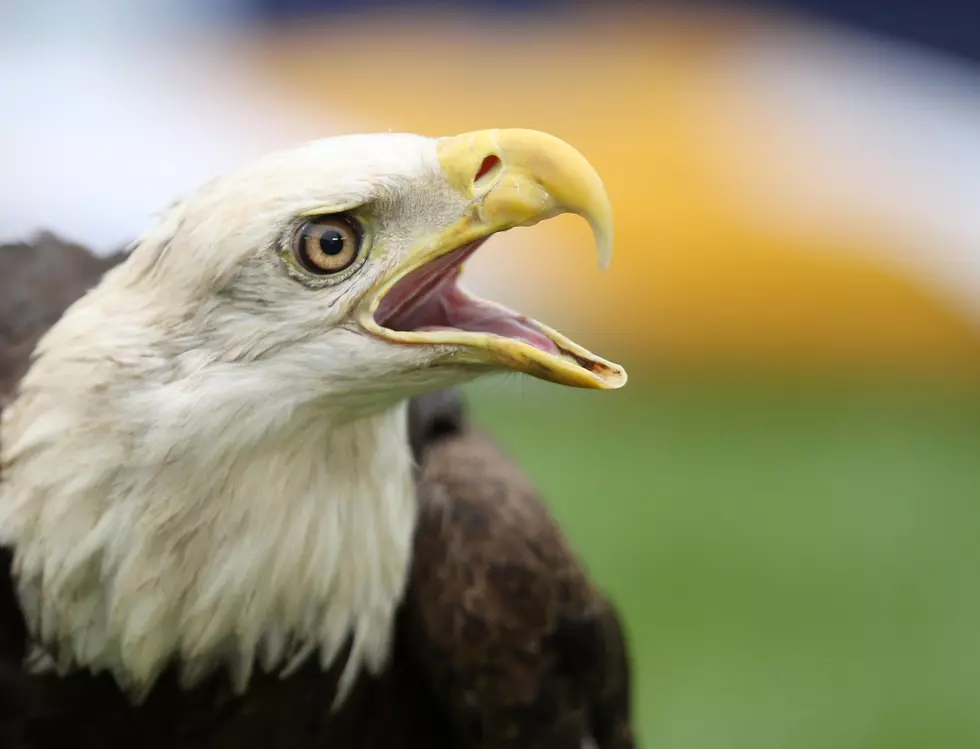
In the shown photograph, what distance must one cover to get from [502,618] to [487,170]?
0.71m

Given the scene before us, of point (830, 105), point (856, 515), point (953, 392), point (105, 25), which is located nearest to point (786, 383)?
point (953, 392)

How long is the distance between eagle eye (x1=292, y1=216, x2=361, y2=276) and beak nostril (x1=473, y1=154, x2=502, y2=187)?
123mm

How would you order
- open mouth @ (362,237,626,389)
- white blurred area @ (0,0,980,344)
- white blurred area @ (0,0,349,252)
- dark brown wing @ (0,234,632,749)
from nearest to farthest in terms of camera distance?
open mouth @ (362,237,626,389), dark brown wing @ (0,234,632,749), white blurred area @ (0,0,349,252), white blurred area @ (0,0,980,344)

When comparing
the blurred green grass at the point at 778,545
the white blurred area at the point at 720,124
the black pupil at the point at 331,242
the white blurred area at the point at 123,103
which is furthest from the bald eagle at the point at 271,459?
the white blurred area at the point at 123,103

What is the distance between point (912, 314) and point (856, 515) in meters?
1.88

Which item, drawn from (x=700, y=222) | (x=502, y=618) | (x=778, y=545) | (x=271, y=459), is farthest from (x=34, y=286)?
(x=700, y=222)

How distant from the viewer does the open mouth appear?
108cm

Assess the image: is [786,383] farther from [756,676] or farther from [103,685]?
[103,685]

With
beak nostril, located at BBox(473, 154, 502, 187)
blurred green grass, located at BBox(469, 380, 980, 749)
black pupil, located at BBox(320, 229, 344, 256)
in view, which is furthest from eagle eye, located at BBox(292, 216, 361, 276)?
blurred green grass, located at BBox(469, 380, 980, 749)

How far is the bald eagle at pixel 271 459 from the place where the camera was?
110cm

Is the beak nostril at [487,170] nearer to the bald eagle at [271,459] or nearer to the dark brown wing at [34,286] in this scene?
the bald eagle at [271,459]

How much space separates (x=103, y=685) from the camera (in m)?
1.40

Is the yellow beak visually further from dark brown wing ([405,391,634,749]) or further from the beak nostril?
dark brown wing ([405,391,634,749])

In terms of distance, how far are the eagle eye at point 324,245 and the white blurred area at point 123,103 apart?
3670mm
